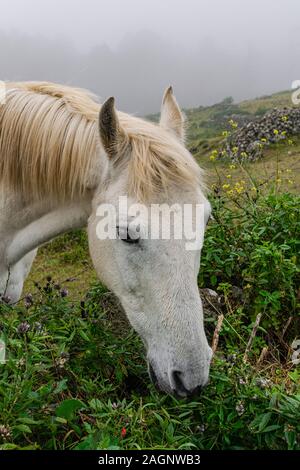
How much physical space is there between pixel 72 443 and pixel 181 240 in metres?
1.14

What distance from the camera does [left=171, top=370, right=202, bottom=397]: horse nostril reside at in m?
2.42

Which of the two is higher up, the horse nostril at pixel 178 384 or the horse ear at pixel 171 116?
the horse ear at pixel 171 116

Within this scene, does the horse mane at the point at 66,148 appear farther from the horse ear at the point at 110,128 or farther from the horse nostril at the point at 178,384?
the horse nostril at the point at 178,384

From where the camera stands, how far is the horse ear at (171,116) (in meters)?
3.44

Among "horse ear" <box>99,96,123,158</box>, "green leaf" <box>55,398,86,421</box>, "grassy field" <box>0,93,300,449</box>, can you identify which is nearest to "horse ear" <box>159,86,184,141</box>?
"horse ear" <box>99,96,123,158</box>

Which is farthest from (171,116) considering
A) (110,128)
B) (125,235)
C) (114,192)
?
(125,235)

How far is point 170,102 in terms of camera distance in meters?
3.56

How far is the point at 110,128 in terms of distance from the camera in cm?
286

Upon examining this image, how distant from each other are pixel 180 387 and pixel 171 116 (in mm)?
1960

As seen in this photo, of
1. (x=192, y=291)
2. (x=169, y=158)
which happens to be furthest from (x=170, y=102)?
(x=192, y=291)

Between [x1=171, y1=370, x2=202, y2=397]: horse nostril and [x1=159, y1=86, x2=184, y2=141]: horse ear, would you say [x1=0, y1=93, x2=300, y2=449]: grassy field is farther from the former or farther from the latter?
[x1=159, y1=86, x2=184, y2=141]: horse ear

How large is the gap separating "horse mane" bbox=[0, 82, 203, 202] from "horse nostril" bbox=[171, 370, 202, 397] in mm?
974

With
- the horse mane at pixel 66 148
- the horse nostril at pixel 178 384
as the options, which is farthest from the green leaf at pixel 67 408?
the horse mane at pixel 66 148

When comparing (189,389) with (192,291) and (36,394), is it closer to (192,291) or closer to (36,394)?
(192,291)
